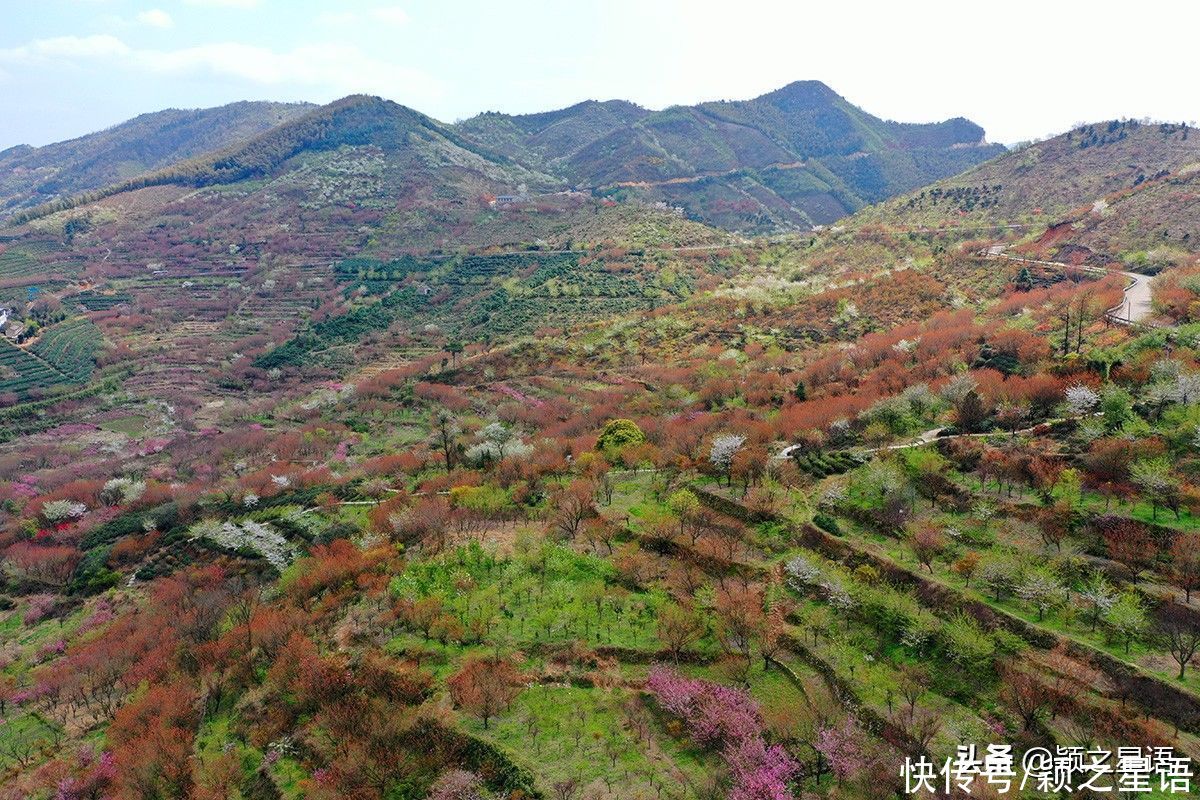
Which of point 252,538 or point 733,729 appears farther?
point 252,538

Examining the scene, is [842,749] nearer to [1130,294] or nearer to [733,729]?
[733,729]

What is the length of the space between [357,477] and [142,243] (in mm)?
146880

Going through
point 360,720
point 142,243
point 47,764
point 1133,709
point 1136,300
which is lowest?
point 47,764

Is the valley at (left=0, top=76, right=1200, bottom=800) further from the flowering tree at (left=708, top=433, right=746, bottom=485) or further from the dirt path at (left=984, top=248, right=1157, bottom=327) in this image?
the dirt path at (left=984, top=248, right=1157, bottom=327)

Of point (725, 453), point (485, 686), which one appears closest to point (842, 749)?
point (485, 686)

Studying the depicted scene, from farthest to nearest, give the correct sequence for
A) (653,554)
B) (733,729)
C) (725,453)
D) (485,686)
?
(725,453), (653,554), (485,686), (733,729)

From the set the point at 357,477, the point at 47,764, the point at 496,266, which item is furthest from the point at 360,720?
the point at 496,266

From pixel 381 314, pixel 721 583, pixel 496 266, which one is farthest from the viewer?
pixel 496 266

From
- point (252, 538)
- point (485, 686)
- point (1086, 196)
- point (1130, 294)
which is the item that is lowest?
point (252, 538)

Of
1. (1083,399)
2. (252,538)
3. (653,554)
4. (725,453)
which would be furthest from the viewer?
(252,538)

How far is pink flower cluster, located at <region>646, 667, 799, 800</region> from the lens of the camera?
928 inches

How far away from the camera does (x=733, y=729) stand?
25.9 meters

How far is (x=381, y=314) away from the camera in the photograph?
131m

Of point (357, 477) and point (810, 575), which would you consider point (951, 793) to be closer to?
point (810, 575)
